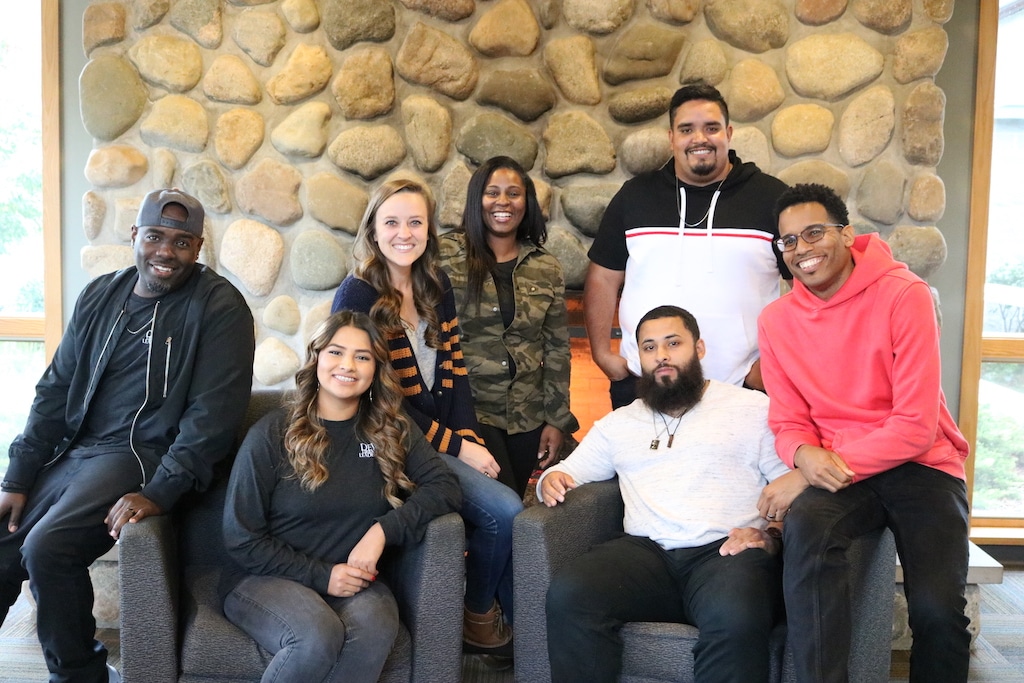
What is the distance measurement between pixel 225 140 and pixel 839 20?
2.31 m

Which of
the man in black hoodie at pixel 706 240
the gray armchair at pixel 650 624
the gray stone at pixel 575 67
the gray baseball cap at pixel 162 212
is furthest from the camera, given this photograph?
the gray stone at pixel 575 67

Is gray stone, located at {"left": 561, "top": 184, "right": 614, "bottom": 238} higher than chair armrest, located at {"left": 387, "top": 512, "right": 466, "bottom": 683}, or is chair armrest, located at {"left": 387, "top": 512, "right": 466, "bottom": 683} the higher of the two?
gray stone, located at {"left": 561, "top": 184, "right": 614, "bottom": 238}

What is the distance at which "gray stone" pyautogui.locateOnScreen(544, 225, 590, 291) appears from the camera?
11.3 ft

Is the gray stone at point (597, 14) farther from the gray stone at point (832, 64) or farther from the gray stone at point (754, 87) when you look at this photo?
the gray stone at point (832, 64)

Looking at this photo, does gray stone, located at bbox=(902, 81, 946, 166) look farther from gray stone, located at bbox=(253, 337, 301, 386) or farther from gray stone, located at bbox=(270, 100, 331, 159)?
gray stone, located at bbox=(253, 337, 301, 386)

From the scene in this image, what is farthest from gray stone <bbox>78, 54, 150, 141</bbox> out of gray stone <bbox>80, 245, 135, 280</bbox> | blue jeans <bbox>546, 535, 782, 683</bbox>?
blue jeans <bbox>546, 535, 782, 683</bbox>

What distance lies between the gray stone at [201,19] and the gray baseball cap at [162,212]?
40.2 inches

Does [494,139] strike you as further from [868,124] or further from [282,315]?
[868,124]

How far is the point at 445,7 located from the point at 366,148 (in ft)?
1.95

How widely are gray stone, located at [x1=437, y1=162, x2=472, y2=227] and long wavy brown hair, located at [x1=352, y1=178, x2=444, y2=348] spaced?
62 cm

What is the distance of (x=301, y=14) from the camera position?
3359mm

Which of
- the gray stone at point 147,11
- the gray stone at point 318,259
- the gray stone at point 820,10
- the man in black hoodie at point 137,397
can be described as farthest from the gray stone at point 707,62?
the gray stone at point 147,11

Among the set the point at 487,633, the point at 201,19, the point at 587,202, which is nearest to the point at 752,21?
the point at 587,202

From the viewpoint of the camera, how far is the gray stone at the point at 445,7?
334cm
